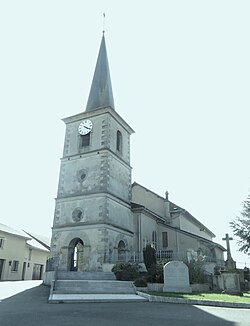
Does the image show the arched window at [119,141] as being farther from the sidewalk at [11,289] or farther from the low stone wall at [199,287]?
the low stone wall at [199,287]

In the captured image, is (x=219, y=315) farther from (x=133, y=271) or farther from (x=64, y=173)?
(x=64, y=173)

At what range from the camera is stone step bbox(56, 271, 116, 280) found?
50.6ft

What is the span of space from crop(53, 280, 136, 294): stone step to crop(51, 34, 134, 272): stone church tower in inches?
227

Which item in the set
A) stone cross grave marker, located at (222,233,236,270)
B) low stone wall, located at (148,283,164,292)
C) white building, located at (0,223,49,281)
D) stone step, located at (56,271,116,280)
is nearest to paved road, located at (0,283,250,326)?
low stone wall, located at (148,283,164,292)

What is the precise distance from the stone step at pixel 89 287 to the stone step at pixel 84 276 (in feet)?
7.16

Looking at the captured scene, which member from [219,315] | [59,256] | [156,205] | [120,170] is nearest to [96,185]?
[120,170]

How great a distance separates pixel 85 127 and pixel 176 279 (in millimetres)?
16809

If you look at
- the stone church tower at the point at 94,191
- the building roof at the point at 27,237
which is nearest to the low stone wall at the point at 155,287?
the stone church tower at the point at 94,191

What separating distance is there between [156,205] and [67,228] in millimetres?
12822

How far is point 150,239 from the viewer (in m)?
26.4

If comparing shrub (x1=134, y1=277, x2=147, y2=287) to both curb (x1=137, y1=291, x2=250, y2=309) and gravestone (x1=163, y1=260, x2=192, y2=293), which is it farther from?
curb (x1=137, y1=291, x2=250, y2=309)

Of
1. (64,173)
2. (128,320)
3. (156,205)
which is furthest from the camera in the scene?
(156,205)

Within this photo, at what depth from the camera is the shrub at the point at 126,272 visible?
54.3ft

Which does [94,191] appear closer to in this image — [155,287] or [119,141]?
[119,141]
